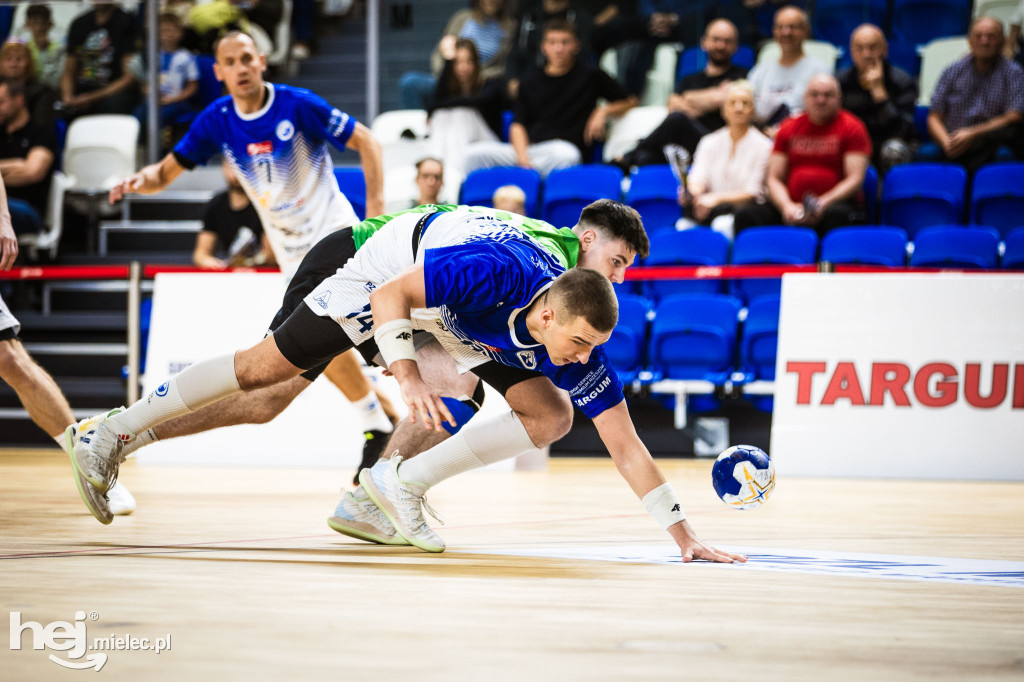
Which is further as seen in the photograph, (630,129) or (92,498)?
(630,129)

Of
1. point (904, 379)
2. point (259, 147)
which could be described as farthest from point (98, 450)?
point (904, 379)

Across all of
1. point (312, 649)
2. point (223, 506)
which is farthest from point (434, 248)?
point (223, 506)

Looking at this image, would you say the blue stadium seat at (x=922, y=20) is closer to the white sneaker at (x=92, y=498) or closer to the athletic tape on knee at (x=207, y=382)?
the athletic tape on knee at (x=207, y=382)

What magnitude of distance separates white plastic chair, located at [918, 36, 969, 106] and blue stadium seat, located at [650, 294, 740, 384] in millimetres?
3315

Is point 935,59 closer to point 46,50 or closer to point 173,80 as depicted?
point 173,80

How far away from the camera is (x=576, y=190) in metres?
8.80

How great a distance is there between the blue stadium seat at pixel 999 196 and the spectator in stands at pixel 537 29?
3626 mm

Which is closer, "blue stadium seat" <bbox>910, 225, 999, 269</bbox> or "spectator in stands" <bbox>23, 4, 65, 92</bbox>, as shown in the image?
"blue stadium seat" <bbox>910, 225, 999, 269</bbox>

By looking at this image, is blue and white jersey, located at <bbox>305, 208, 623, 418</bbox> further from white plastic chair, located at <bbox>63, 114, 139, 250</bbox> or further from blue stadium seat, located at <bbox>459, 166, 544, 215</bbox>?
white plastic chair, located at <bbox>63, 114, 139, 250</bbox>

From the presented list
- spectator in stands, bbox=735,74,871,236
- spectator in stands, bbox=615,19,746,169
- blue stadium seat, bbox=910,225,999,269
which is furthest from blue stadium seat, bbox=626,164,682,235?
blue stadium seat, bbox=910,225,999,269

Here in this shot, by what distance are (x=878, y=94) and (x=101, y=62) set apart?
722 cm

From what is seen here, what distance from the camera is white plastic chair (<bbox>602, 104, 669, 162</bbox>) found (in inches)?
381

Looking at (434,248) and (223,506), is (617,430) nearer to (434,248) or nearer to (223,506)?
(434,248)

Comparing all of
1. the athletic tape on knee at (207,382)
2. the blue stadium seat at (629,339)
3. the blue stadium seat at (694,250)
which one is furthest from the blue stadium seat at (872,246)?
the athletic tape on knee at (207,382)
